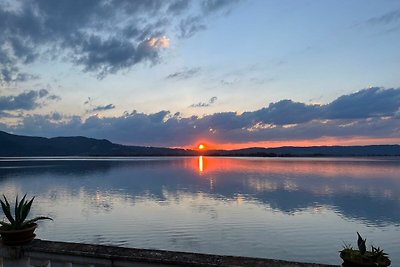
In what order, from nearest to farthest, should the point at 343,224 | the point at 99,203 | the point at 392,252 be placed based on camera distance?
the point at 392,252, the point at 343,224, the point at 99,203

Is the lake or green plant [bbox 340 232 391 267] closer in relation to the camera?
green plant [bbox 340 232 391 267]

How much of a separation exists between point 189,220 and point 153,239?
625 cm

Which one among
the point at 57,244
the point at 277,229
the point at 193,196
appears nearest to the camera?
the point at 57,244

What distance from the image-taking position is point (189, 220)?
2688cm

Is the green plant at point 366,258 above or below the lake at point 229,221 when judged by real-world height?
above

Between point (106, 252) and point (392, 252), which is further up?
point (106, 252)

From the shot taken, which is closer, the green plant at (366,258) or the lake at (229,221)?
the green plant at (366,258)

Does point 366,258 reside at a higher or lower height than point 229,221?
higher

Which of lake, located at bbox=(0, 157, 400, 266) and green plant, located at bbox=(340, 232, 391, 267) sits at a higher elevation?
green plant, located at bbox=(340, 232, 391, 267)

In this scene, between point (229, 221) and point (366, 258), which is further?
point (229, 221)

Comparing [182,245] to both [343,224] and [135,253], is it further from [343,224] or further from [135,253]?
[135,253]

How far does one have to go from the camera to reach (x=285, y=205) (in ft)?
113

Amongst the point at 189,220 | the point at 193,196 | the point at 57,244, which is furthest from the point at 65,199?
the point at 57,244

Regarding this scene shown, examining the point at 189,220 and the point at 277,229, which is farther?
the point at 189,220
